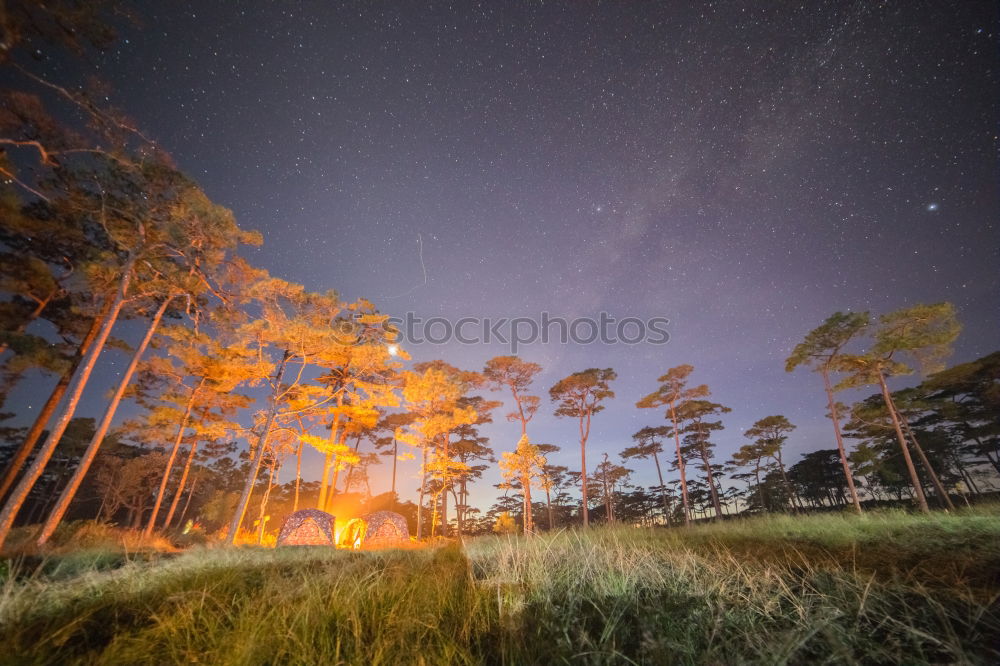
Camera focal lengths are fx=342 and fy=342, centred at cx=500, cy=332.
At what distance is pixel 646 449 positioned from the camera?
34.5m

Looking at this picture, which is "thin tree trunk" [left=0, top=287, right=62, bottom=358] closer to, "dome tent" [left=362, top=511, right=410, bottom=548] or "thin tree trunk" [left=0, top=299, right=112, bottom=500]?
"thin tree trunk" [left=0, top=299, right=112, bottom=500]

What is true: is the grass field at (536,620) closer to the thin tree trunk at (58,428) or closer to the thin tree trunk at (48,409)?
the thin tree trunk at (58,428)

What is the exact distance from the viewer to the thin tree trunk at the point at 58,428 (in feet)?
30.4

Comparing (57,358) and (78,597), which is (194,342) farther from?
(78,597)

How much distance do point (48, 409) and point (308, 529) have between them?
10.2 m

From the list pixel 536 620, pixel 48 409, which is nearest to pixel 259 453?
pixel 48 409

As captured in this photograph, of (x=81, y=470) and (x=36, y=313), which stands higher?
(x=36, y=313)

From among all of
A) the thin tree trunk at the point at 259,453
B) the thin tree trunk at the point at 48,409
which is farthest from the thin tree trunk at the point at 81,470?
the thin tree trunk at the point at 259,453

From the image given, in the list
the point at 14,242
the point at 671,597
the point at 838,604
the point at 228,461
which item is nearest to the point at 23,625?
the point at 671,597

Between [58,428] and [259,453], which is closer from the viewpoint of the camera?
[58,428]

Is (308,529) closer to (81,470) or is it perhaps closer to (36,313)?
(81,470)

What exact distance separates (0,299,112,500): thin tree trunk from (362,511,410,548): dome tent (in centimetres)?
1256

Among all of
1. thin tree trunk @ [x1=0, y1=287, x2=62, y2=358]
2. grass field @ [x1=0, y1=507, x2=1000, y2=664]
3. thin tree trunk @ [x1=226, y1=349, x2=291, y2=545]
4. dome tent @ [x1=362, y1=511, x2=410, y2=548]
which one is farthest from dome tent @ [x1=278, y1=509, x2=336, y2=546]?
grass field @ [x1=0, y1=507, x2=1000, y2=664]

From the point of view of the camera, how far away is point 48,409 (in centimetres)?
1244
